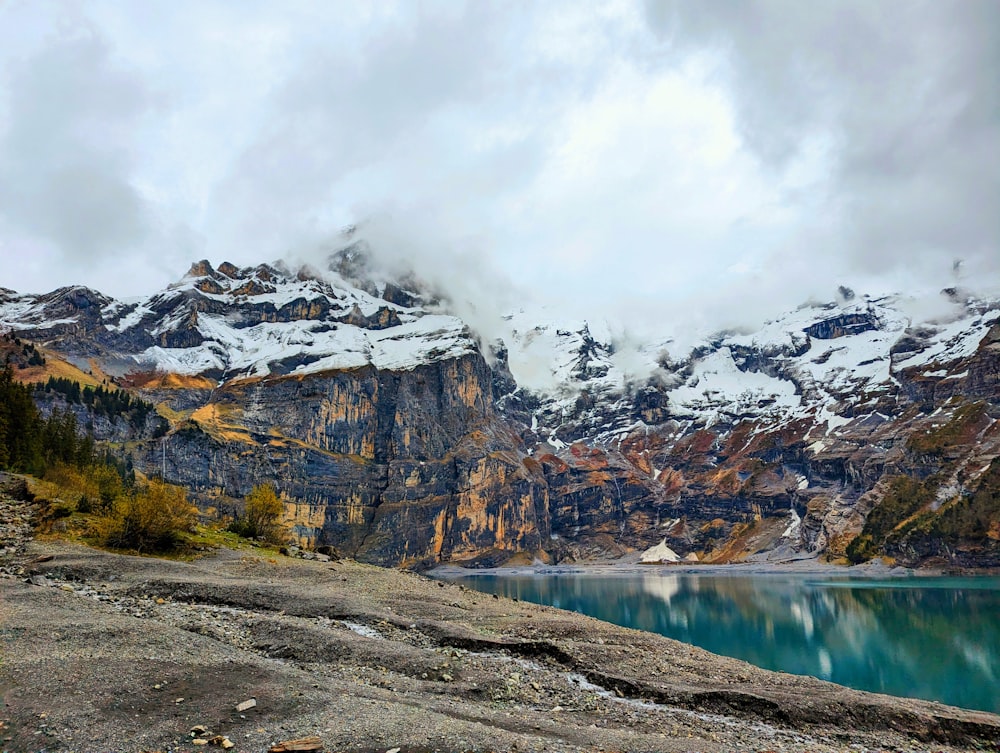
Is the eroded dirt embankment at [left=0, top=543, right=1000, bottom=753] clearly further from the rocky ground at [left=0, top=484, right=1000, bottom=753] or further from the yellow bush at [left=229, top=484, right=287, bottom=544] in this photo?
the yellow bush at [left=229, top=484, right=287, bottom=544]

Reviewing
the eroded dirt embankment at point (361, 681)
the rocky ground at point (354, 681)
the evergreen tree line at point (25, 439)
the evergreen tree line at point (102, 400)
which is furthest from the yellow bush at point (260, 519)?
the evergreen tree line at point (102, 400)

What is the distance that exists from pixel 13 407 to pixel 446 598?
1840 inches

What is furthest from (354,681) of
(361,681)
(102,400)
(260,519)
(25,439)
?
(102,400)

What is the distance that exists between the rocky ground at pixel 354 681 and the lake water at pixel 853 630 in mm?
20387

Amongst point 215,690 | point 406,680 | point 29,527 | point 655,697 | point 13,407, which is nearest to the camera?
point 215,690

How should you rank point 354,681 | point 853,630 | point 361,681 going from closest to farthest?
1. point 354,681
2. point 361,681
3. point 853,630

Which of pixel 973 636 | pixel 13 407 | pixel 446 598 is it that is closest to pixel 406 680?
pixel 446 598

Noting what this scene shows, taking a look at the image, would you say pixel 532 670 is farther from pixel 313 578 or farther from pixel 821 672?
pixel 821 672

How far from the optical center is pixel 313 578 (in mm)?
A: 36719

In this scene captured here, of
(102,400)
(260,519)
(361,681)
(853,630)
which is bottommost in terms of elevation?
(853,630)

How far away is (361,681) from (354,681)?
22cm

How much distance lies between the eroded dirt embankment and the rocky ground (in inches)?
2.8

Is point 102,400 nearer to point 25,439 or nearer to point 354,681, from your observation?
point 25,439

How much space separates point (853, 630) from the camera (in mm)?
66500
